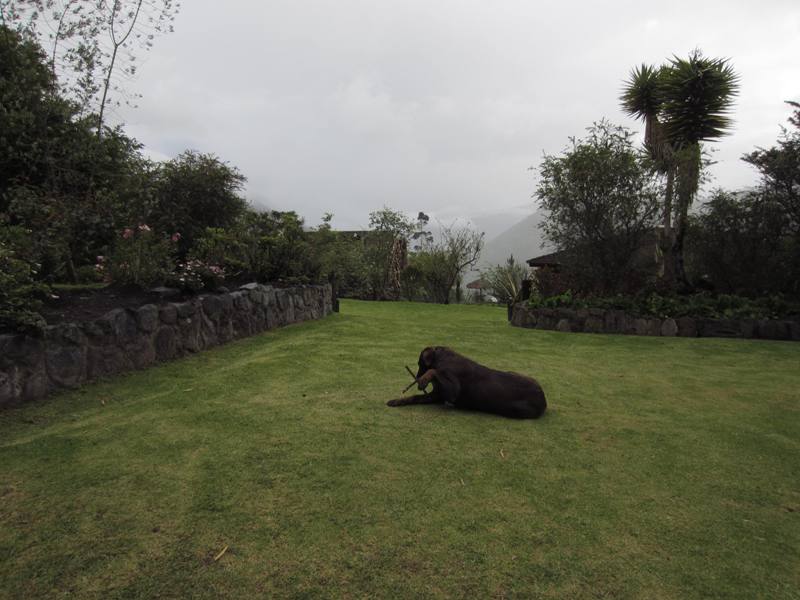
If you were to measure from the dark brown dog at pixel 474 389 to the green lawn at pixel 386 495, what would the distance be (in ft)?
0.41

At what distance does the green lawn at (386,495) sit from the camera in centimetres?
189

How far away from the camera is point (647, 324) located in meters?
9.82

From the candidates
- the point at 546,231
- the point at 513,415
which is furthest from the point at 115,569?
the point at 546,231

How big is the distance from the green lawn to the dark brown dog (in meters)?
0.12

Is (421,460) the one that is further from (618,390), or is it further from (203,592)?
(618,390)

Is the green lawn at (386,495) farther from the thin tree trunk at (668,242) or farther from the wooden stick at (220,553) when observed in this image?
the thin tree trunk at (668,242)

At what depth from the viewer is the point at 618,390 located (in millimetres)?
5043

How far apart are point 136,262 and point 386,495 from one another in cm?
543

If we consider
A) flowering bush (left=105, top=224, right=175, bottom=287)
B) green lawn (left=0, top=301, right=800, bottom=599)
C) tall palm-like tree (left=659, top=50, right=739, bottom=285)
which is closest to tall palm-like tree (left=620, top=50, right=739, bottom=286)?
tall palm-like tree (left=659, top=50, right=739, bottom=285)

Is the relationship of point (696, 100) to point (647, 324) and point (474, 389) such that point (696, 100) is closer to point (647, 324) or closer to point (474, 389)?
point (647, 324)

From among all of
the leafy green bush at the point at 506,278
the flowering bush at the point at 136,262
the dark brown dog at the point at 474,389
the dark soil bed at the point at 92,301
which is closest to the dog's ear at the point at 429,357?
the dark brown dog at the point at 474,389

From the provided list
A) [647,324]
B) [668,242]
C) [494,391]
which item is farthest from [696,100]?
[494,391]

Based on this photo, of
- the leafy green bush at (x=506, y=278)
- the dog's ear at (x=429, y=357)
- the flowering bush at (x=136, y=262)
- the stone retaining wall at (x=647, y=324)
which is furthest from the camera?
the leafy green bush at (x=506, y=278)

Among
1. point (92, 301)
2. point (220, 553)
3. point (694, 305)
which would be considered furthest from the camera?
point (694, 305)
